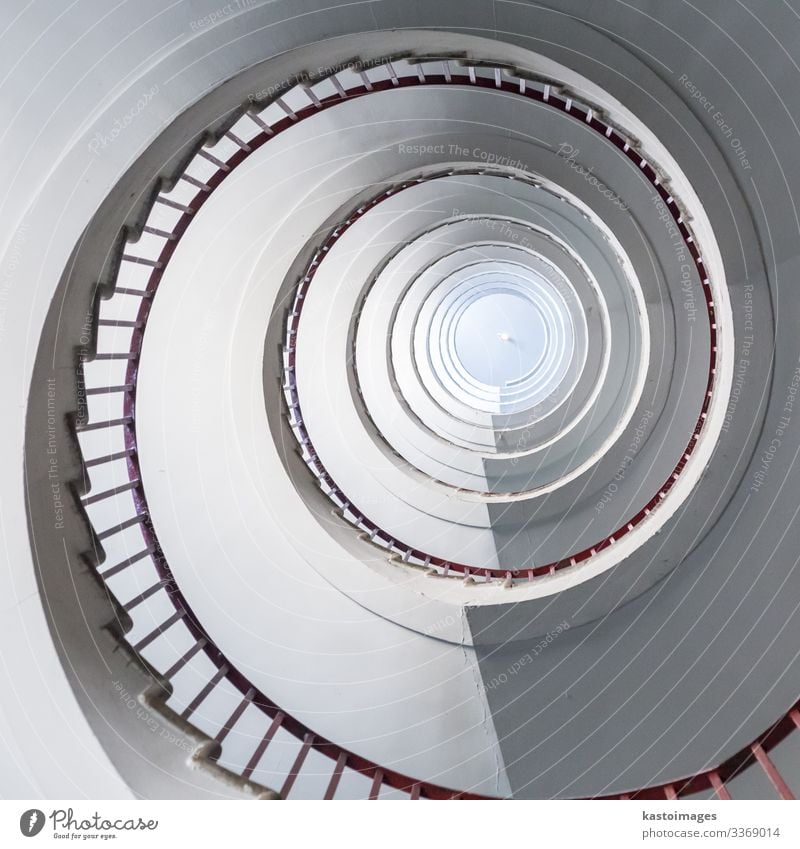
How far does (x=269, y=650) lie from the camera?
5.48m

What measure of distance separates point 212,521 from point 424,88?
404cm

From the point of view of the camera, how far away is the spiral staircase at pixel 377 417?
104 inches

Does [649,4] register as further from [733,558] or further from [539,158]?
[733,558]

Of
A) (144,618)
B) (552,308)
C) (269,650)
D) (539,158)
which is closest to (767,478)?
(539,158)
